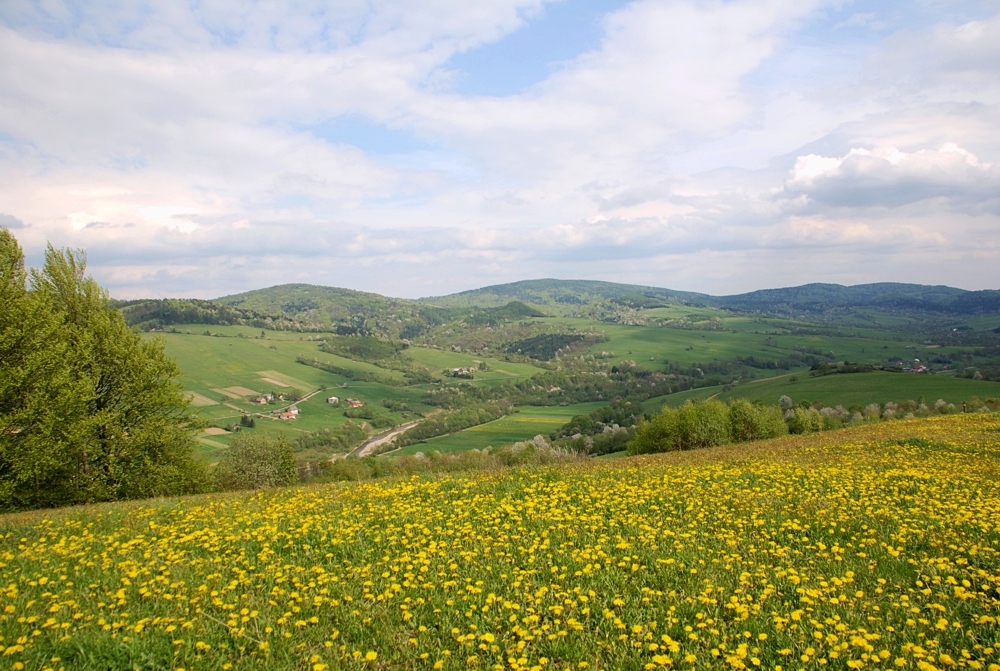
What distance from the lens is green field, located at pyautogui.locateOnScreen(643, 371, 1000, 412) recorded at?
88.8 m

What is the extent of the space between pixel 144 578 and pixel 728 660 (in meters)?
9.51

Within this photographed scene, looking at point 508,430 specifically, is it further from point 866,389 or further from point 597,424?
point 866,389

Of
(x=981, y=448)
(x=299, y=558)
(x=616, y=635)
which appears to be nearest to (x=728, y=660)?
(x=616, y=635)

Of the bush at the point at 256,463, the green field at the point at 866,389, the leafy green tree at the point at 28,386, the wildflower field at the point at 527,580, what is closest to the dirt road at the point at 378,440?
the bush at the point at 256,463

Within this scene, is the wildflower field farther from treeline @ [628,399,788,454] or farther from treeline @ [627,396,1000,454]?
treeline @ [627,396,1000,454]

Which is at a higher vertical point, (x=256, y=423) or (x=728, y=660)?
(x=728, y=660)

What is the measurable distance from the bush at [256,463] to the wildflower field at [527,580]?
35.3 meters

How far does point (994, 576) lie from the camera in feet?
Result: 27.4

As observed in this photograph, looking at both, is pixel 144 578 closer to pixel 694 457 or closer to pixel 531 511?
pixel 531 511

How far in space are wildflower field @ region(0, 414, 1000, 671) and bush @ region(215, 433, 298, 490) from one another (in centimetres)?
3530

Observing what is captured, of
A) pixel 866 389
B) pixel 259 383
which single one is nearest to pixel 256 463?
pixel 866 389

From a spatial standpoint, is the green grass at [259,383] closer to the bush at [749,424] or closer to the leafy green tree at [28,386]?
the leafy green tree at [28,386]

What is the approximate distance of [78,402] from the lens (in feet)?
74.4

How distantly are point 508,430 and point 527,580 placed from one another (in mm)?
127657
